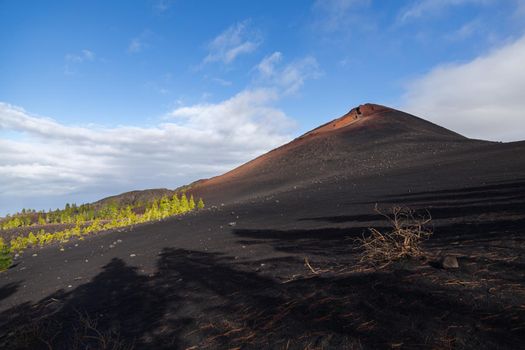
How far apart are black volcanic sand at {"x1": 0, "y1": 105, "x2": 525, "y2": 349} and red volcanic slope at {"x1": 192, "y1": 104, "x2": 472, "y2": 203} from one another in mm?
17305

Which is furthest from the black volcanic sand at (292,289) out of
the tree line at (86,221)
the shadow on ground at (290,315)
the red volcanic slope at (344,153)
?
the red volcanic slope at (344,153)

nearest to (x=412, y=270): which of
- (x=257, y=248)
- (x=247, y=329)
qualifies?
(x=247, y=329)

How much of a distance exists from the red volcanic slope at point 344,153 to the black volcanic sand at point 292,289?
17.3 metres

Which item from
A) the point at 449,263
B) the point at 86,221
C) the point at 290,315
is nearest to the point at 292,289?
the point at 290,315

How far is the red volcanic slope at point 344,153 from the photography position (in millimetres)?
31469

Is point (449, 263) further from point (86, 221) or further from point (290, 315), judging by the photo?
point (86, 221)

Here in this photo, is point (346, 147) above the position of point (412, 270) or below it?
above

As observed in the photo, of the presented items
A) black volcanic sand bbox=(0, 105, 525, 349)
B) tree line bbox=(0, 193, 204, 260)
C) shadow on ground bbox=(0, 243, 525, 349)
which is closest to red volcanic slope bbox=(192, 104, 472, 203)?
tree line bbox=(0, 193, 204, 260)

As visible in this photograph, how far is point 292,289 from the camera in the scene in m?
4.98

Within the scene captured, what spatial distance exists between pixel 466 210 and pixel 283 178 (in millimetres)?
25608

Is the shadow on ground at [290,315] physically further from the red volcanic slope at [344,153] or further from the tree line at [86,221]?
the red volcanic slope at [344,153]

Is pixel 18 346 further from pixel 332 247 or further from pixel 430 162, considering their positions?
pixel 430 162

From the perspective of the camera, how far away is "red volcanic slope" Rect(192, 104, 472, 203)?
31.5 meters

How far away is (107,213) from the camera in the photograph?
44344 mm
